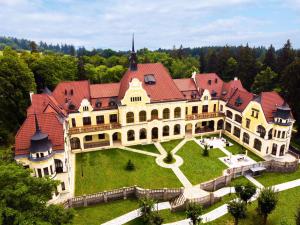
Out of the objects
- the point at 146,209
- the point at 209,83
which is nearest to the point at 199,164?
the point at 146,209

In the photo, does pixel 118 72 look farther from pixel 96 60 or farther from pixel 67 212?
pixel 67 212

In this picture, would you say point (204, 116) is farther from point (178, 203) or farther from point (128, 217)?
point (128, 217)

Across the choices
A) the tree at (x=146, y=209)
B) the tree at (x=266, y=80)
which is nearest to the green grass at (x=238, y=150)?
the tree at (x=146, y=209)

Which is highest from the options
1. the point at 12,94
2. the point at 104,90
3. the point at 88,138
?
the point at 104,90

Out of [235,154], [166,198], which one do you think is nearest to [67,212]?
[166,198]

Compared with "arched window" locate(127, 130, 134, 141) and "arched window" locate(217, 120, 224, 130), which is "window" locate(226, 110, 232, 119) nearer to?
"arched window" locate(217, 120, 224, 130)

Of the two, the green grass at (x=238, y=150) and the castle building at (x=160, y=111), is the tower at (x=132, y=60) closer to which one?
the castle building at (x=160, y=111)
